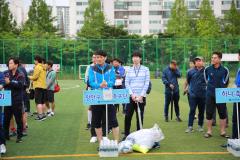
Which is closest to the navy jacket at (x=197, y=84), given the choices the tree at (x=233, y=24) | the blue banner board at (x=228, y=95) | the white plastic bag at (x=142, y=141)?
the blue banner board at (x=228, y=95)

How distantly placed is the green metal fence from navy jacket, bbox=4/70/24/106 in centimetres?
2954

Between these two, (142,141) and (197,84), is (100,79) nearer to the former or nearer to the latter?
(142,141)

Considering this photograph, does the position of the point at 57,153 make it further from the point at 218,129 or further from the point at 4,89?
the point at 218,129

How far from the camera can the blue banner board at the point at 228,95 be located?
8.35m

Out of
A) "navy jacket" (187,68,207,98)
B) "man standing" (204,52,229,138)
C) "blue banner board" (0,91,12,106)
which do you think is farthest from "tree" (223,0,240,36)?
"blue banner board" (0,91,12,106)

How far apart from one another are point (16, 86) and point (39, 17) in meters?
46.1

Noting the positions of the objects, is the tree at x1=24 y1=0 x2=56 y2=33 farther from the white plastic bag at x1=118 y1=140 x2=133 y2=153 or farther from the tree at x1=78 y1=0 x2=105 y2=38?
the white plastic bag at x1=118 y1=140 x2=133 y2=153

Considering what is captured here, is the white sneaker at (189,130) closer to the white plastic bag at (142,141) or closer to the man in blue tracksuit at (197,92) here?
the man in blue tracksuit at (197,92)

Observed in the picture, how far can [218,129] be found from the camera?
432 inches

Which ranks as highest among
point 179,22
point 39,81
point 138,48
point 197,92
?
point 179,22

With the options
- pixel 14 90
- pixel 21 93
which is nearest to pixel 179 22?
pixel 21 93

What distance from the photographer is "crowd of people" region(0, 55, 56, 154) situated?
28.7 feet

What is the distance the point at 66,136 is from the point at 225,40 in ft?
103

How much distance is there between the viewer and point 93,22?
58156mm
